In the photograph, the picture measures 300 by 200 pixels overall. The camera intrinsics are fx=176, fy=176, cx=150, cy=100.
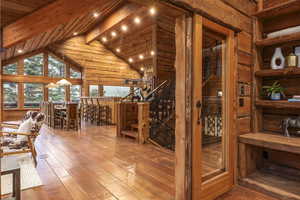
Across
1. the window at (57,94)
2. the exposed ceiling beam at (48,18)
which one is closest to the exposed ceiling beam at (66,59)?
the window at (57,94)

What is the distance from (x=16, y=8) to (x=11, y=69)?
632 centimetres

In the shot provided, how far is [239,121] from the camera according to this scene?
2537 mm

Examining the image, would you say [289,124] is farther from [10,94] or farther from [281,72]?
[10,94]

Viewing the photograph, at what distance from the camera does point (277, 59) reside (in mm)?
2566

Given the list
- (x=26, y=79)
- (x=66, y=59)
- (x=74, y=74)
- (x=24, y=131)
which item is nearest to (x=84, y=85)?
(x=74, y=74)

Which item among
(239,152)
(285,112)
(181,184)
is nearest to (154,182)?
(181,184)

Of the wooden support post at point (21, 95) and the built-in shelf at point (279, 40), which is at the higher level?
the built-in shelf at point (279, 40)

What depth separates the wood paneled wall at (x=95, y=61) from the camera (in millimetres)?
9984

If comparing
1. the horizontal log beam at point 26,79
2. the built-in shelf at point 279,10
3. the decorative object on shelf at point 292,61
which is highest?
the built-in shelf at point 279,10

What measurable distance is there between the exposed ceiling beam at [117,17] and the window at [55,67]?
101 inches

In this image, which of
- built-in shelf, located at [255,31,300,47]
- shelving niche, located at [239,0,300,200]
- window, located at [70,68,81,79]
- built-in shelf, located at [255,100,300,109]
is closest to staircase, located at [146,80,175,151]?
shelving niche, located at [239,0,300,200]

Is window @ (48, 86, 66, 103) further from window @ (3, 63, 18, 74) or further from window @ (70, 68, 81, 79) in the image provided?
window @ (3, 63, 18, 74)

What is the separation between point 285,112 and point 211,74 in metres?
1.43

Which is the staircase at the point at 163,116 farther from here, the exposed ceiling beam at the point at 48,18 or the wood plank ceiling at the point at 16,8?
the wood plank ceiling at the point at 16,8
